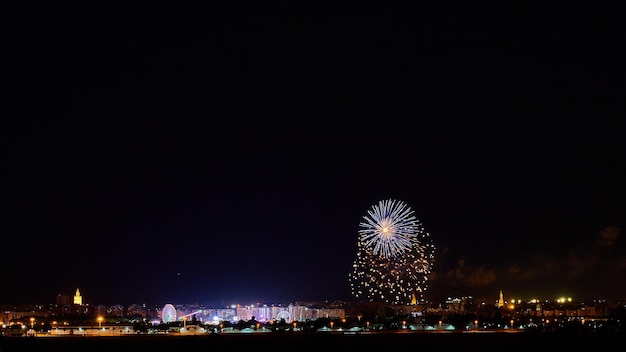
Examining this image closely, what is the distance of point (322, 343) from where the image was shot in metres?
68.1

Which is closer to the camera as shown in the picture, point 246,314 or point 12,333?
point 12,333

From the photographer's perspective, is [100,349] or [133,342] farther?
[133,342]

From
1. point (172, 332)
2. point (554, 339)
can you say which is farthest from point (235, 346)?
point (172, 332)

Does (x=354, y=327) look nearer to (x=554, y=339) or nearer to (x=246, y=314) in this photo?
(x=554, y=339)

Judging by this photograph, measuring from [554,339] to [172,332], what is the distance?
41.2 meters

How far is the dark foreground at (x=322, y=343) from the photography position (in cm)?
6831

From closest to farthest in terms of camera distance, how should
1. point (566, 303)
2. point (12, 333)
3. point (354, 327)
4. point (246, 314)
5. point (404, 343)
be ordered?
point (404, 343), point (12, 333), point (354, 327), point (246, 314), point (566, 303)

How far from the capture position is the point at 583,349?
65500 mm

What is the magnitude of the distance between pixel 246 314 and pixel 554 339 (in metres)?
102

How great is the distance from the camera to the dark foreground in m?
68.3

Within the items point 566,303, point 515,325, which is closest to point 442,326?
point 515,325

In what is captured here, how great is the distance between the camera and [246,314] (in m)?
170

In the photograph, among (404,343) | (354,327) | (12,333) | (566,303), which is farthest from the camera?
(566,303)

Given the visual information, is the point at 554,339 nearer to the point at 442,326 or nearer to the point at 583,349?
the point at 583,349
